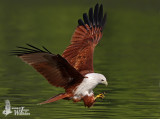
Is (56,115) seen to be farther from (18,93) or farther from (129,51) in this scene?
(129,51)

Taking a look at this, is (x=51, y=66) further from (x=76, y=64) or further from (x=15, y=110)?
(x=15, y=110)

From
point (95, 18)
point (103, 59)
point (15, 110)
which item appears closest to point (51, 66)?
point (15, 110)

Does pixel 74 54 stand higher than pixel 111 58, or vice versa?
pixel 111 58

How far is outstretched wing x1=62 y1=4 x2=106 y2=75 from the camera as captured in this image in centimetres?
1162

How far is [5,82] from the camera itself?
51.0 ft

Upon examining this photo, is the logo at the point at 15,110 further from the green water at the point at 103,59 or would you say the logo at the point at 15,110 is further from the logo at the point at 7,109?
the green water at the point at 103,59

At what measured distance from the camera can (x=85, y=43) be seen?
1227 cm

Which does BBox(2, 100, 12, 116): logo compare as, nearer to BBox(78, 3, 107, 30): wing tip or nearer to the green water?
the green water

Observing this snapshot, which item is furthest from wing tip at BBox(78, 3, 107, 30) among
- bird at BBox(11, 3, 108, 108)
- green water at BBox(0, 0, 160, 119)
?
green water at BBox(0, 0, 160, 119)

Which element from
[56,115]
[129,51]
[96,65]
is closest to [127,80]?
[96,65]

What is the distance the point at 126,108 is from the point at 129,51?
10.7 meters

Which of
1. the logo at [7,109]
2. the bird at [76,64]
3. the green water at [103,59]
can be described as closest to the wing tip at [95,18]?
the bird at [76,64]

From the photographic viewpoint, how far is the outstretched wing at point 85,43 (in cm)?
1162

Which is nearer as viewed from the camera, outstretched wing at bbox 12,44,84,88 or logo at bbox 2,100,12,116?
outstretched wing at bbox 12,44,84,88
